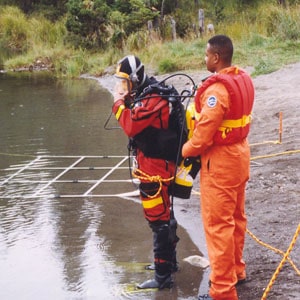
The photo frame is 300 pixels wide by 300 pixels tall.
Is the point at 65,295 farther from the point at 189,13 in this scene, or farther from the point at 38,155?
the point at 189,13

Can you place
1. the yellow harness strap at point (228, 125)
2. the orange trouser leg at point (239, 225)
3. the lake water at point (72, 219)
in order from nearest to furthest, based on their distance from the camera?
the yellow harness strap at point (228, 125), the orange trouser leg at point (239, 225), the lake water at point (72, 219)

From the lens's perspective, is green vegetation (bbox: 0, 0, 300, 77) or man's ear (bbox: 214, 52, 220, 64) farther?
green vegetation (bbox: 0, 0, 300, 77)

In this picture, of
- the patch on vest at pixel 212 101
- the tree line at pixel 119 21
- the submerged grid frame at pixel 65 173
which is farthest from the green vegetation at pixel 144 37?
the patch on vest at pixel 212 101

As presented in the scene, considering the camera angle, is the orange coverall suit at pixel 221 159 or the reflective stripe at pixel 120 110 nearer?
the orange coverall suit at pixel 221 159

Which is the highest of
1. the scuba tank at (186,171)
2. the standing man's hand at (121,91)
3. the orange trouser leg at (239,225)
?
the standing man's hand at (121,91)

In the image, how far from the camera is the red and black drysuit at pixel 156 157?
13.5ft

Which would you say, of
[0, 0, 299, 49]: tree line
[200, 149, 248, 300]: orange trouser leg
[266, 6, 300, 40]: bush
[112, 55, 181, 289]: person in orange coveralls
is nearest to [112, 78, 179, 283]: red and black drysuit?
[112, 55, 181, 289]: person in orange coveralls

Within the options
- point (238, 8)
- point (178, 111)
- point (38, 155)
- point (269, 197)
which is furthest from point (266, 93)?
point (238, 8)

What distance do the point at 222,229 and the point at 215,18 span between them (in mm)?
22247

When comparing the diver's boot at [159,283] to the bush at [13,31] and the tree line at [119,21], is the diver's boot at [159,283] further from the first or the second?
the bush at [13,31]

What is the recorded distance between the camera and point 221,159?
12.4ft

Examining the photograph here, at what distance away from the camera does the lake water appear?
471 centimetres

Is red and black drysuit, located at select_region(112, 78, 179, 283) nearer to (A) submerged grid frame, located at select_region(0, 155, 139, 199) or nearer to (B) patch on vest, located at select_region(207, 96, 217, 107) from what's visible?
(B) patch on vest, located at select_region(207, 96, 217, 107)

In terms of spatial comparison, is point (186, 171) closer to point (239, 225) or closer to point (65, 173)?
point (239, 225)
